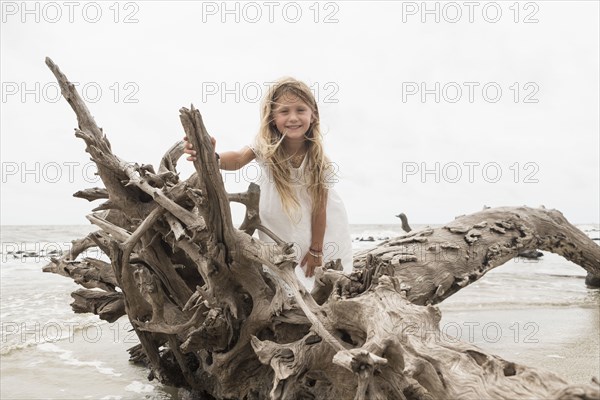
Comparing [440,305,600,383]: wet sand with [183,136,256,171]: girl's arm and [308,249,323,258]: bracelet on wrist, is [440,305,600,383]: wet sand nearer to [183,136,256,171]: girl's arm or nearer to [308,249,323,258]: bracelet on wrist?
[308,249,323,258]: bracelet on wrist

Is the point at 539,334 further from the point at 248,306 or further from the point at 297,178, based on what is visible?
the point at 248,306

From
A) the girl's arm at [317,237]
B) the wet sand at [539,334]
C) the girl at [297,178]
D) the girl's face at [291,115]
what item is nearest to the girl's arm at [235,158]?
the girl at [297,178]

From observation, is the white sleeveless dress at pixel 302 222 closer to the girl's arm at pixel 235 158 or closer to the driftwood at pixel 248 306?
the girl's arm at pixel 235 158

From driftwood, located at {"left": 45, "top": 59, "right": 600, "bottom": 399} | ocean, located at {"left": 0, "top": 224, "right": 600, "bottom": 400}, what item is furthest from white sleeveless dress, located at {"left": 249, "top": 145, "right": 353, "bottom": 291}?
ocean, located at {"left": 0, "top": 224, "right": 600, "bottom": 400}

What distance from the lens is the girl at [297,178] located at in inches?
138

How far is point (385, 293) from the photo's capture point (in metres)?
2.17

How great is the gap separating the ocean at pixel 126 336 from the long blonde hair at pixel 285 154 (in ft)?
4.93

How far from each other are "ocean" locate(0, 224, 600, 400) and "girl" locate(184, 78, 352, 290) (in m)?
1.34

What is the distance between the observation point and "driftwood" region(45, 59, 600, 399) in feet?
5.62

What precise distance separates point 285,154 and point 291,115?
308 mm

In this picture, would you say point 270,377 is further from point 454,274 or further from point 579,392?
point 454,274

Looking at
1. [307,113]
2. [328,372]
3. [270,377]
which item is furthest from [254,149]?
[328,372]

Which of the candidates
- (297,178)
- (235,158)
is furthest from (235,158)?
(297,178)

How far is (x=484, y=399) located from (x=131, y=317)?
2195 mm
